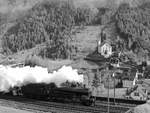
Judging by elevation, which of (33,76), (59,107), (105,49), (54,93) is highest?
(105,49)

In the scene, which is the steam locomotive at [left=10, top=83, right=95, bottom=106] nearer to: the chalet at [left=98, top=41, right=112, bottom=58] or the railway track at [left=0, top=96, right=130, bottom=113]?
the railway track at [left=0, top=96, right=130, bottom=113]

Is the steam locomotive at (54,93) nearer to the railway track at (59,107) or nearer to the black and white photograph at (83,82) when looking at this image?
the black and white photograph at (83,82)

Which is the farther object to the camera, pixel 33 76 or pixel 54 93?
pixel 33 76

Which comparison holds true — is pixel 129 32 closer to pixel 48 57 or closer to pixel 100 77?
pixel 48 57

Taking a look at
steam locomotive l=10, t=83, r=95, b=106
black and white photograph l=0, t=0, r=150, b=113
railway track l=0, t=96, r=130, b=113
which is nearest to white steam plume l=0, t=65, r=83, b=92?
black and white photograph l=0, t=0, r=150, b=113

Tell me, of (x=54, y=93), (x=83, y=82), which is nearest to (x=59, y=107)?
(x=54, y=93)

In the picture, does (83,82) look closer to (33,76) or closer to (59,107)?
(33,76)
